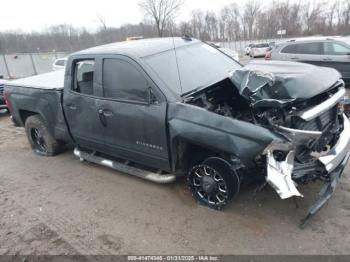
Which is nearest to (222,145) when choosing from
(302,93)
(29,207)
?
(302,93)

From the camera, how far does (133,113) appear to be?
13.3 feet

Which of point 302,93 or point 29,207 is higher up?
point 302,93

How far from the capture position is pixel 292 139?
122 inches

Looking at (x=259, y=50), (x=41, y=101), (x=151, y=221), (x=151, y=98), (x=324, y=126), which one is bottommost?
(x=259, y=50)

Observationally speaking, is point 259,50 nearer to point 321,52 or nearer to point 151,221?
point 321,52

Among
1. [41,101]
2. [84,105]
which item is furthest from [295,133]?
[41,101]

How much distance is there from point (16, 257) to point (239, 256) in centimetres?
220

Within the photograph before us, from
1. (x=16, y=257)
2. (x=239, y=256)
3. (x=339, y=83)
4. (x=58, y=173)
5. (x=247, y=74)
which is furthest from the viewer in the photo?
(x=58, y=173)

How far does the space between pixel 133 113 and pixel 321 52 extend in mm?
8225

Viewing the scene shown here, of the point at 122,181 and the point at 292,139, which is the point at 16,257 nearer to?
the point at 122,181

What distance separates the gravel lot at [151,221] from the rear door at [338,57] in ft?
21.2

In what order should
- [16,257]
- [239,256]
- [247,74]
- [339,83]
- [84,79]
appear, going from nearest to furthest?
[239,256]
[16,257]
[247,74]
[339,83]
[84,79]

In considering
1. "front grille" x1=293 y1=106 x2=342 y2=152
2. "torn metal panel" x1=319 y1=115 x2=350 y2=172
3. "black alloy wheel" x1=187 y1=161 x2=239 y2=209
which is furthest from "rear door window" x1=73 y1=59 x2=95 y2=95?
"torn metal panel" x1=319 y1=115 x2=350 y2=172

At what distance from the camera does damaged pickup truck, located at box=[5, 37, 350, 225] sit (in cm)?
324
